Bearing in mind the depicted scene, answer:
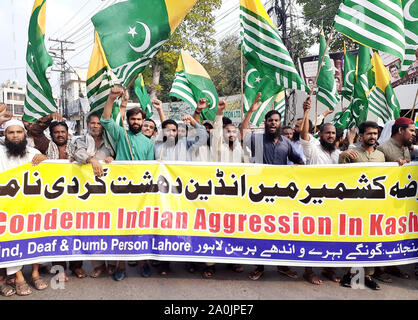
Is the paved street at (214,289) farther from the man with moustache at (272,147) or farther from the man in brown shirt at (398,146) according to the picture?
the man with moustache at (272,147)

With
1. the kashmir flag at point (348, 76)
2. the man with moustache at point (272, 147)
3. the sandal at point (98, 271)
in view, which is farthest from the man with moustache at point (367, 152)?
the kashmir flag at point (348, 76)

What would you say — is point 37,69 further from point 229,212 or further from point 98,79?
→ point 229,212

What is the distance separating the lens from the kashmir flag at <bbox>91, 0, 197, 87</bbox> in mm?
3805

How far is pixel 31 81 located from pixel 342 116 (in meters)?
6.37

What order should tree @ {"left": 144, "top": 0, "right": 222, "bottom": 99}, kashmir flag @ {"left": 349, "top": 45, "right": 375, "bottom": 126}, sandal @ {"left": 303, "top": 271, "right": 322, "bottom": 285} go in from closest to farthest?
sandal @ {"left": 303, "top": 271, "right": 322, "bottom": 285}, kashmir flag @ {"left": 349, "top": 45, "right": 375, "bottom": 126}, tree @ {"left": 144, "top": 0, "right": 222, "bottom": 99}

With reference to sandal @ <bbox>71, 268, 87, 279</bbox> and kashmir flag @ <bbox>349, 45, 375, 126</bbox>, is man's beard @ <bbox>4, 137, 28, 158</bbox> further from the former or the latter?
kashmir flag @ <bbox>349, 45, 375, 126</bbox>

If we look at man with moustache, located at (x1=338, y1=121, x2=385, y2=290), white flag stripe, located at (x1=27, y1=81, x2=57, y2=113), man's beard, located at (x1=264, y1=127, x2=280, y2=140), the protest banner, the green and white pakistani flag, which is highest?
the green and white pakistani flag

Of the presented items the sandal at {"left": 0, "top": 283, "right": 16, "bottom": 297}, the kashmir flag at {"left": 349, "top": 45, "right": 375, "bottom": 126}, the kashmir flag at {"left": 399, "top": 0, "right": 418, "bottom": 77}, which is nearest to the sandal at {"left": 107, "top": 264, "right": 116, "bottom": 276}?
the sandal at {"left": 0, "top": 283, "right": 16, "bottom": 297}

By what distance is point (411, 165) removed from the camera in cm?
363

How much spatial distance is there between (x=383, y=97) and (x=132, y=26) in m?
4.84

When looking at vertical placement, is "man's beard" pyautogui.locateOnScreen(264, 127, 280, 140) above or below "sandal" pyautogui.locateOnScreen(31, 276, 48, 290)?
above

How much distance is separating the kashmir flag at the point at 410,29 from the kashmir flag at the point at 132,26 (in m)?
2.96

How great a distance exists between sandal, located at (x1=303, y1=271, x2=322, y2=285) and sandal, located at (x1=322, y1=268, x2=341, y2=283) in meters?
0.15
